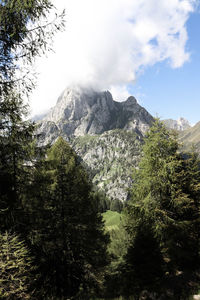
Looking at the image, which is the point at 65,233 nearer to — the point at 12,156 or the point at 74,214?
the point at 74,214

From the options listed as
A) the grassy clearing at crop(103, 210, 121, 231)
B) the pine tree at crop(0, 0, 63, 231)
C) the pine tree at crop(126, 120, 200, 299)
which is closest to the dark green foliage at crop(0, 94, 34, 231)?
the pine tree at crop(0, 0, 63, 231)

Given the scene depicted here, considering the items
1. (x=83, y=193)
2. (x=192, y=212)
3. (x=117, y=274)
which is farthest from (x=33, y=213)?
(x=192, y=212)

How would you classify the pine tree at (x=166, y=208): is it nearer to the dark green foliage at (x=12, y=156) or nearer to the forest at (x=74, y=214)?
the forest at (x=74, y=214)

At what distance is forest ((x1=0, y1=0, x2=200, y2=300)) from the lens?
7.88m

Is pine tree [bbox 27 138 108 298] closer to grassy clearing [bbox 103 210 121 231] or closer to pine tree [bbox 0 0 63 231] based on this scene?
pine tree [bbox 0 0 63 231]

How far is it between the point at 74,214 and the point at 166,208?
6.34 meters

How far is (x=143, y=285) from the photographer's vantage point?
10.8 m

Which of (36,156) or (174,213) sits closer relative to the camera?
(36,156)

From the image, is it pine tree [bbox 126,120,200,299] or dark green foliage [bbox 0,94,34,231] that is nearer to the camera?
dark green foliage [bbox 0,94,34,231]

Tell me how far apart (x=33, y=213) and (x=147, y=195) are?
743 cm

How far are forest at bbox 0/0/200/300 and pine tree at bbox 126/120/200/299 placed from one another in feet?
0.20

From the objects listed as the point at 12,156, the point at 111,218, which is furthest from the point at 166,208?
the point at 111,218

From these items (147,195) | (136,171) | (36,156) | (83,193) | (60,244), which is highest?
(36,156)

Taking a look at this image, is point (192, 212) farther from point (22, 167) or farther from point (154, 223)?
point (22, 167)
